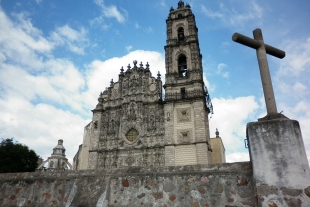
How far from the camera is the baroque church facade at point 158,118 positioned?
2133cm

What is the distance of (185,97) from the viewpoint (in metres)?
23.2

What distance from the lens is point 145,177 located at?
4.30 meters

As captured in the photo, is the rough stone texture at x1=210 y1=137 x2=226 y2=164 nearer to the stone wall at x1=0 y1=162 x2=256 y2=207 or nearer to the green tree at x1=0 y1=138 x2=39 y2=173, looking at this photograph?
the green tree at x1=0 y1=138 x2=39 y2=173

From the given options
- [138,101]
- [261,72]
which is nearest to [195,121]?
[138,101]

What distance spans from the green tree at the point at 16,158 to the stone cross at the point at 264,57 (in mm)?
24939

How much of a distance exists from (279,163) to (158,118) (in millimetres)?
19849

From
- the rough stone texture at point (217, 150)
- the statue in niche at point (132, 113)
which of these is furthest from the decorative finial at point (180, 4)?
the rough stone texture at point (217, 150)

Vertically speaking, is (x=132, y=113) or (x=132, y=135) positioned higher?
(x=132, y=113)

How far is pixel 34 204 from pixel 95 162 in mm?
18612

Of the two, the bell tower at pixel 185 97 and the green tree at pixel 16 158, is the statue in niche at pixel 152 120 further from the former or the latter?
the green tree at pixel 16 158

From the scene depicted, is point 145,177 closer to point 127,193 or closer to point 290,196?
point 127,193

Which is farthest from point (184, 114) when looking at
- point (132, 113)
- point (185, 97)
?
point (132, 113)

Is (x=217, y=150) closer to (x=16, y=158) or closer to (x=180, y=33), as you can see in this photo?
(x=180, y=33)

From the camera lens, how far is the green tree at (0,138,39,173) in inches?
915
